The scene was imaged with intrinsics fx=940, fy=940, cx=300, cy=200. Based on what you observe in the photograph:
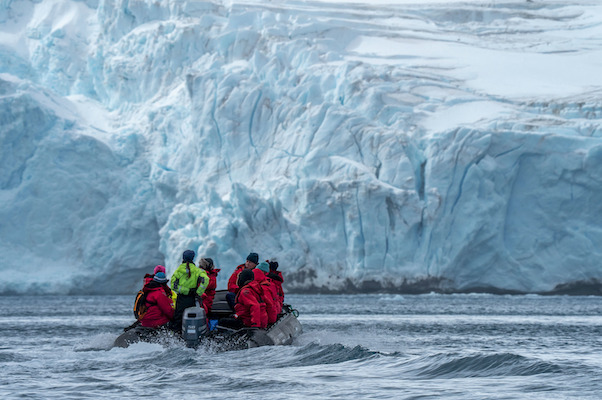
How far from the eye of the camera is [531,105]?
41.7 m

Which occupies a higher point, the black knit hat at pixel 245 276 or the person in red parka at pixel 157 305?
the black knit hat at pixel 245 276

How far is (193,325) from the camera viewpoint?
13.7 meters

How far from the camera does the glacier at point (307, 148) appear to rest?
123 ft

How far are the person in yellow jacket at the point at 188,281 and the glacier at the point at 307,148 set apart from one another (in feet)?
77.3

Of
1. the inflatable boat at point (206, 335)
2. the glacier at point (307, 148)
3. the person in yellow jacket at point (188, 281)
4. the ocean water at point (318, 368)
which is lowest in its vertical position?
the ocean water at point (318, 368)

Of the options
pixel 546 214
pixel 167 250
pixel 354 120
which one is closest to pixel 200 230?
pixel 167 250

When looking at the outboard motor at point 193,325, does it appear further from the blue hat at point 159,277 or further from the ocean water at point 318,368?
the blue hat at point 159,277

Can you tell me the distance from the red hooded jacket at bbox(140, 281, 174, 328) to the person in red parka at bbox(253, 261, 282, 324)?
4.68ft

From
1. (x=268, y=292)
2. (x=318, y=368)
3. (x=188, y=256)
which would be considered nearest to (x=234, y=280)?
(x=268, y=292)

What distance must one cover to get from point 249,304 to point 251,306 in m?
0.05

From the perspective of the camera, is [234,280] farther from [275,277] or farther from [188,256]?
[188,256]

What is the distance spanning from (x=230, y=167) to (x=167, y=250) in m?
5.00

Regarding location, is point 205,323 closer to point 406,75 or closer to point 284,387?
point 284,387

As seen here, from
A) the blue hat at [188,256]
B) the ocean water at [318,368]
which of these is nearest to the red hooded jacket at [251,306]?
the ocean water at [318,368]
